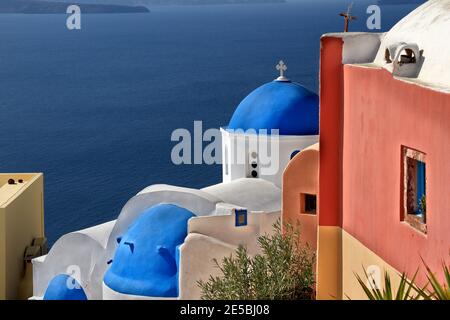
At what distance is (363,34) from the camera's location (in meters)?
15.5

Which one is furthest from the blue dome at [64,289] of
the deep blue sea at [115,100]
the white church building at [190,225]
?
the deep blue sea at [115,100]

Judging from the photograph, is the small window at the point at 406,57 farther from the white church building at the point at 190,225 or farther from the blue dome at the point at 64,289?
the blue dome at the point at 64,289

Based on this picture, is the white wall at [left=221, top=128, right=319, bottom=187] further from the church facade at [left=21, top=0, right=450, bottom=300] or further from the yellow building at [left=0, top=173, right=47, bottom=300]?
the yellow building at [left=0, top=173, right=47, bottom=300]

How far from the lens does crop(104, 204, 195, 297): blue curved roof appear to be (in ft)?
67.0

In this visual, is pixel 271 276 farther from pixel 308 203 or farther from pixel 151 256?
pixel 151 256

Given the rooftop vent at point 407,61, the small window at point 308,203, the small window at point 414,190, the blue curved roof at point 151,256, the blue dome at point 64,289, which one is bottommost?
the blue dome at point 64,289

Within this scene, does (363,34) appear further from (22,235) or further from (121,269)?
(22,235)

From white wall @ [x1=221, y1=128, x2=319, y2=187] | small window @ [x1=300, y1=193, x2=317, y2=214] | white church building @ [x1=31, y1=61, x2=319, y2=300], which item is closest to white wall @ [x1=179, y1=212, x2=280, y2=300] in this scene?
white church building @ [x1=31, y1=61, x2=319, y2=300]

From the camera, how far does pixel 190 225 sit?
20625 mm

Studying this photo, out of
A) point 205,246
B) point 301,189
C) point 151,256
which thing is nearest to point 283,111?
point 205,246

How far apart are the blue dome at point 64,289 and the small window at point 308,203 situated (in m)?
5.97

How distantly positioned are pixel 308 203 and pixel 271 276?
2.24 metres

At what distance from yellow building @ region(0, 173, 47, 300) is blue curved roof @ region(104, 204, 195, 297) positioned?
A: 4063 millimetres

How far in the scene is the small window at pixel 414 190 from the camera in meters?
13.3
